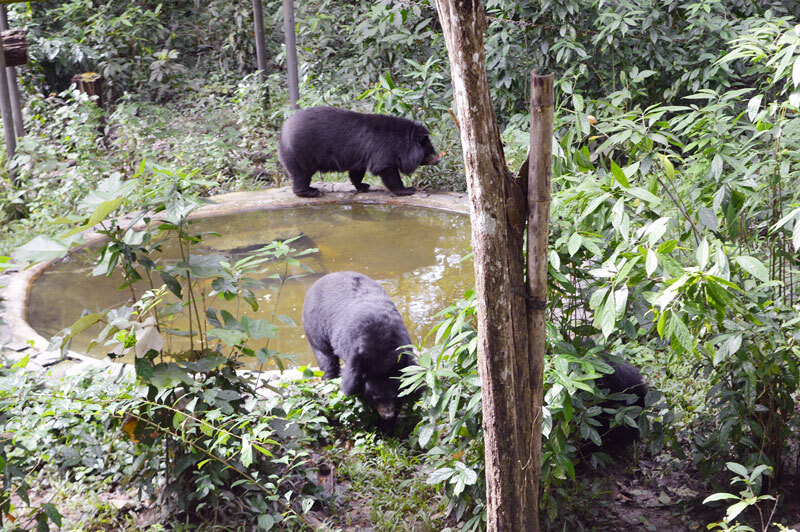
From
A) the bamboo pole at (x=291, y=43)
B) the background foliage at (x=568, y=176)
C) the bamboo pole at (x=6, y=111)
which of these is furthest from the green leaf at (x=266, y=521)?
the bamboo pole at (x=291, y=43)

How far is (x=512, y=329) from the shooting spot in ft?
7.26

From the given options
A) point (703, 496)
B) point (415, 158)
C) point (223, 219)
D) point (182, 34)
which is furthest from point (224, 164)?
point (703, 496)

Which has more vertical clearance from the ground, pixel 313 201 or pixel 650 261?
pixel 650 261

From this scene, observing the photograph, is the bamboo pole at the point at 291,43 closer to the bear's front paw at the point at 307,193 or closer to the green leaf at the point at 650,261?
the bear's front paw at the point at 307,193

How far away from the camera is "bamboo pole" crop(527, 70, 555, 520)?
203 centimetres

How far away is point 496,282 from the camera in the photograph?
216 centimetres

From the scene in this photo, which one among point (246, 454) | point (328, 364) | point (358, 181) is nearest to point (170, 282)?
point (246, 454)

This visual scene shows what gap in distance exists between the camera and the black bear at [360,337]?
148 inches

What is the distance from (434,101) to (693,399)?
17.3ft

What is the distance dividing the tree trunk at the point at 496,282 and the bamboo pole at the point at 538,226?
0.03m

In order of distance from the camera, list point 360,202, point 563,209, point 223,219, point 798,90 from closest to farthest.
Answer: point 798,90 → point 563,209 → point 223,219 → point 360,202

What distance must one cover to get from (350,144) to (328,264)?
2.06 metres

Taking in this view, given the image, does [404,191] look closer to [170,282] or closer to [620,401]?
[620,401]

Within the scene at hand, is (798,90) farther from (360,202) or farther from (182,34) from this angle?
(182,34)
